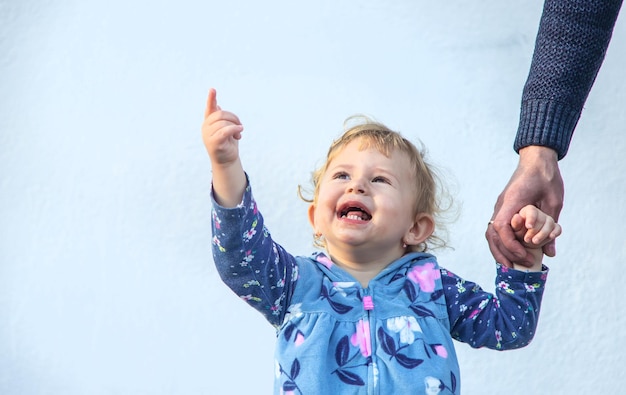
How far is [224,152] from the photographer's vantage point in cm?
112

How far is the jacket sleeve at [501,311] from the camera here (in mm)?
1257

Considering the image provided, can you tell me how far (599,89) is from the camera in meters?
2.09

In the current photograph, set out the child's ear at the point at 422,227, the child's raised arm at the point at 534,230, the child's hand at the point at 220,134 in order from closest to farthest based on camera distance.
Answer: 1. the child's hand at the point at 220,134
2. the child's raised arm at the point at 534,230
3. the child's ear at the point at 422,227

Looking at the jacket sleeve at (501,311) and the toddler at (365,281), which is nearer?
the toddler at (365,281)

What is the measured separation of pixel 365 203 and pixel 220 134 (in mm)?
238

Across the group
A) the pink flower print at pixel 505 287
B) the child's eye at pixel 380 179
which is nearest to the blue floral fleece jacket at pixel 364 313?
→ the pink flower print at pixel 505 287

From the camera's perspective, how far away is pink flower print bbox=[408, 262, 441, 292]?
4.12 feet

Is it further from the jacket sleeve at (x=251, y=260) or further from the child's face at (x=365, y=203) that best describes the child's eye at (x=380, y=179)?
the jacket sleeve at (x=251, y=260)

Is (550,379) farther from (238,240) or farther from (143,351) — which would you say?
(238,240)

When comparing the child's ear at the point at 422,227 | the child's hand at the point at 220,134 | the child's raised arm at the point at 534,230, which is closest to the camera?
the child's hand at the point at 220,134

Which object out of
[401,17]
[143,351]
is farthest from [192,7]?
[143,351]

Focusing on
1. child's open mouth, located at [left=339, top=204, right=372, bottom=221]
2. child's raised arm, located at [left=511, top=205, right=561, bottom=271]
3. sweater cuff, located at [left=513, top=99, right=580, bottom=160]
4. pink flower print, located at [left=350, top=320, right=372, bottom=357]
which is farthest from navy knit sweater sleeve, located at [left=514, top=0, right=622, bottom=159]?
pink flower print, located at [left=350, top=320, right=372, bottom=357]

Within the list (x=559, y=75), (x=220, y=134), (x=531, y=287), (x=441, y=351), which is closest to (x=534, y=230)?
(x=531, y=287)

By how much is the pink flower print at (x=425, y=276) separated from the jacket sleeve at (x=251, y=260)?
157mm
